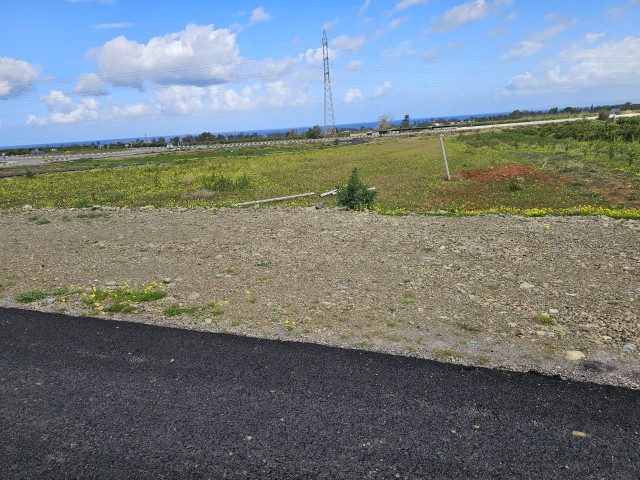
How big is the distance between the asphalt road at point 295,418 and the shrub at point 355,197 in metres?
10.3

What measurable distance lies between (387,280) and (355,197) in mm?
7873

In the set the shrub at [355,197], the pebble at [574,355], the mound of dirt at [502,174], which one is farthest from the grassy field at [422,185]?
the pebble at [574,355]

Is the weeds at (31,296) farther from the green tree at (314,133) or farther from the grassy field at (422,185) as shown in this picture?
the green tree at (314,133)

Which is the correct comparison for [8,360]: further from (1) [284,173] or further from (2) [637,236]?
(1) [284,173]

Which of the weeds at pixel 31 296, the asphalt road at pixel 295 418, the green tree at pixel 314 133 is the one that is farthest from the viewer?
the green tree at pixel 314 133

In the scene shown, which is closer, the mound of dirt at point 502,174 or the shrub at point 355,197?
the shrub at point 355,197

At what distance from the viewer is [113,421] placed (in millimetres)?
4168

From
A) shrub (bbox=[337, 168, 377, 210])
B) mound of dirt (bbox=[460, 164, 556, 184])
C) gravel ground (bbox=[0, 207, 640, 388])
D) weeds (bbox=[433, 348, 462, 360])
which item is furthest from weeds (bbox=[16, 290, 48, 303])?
mound of dirt (bbox=[460, 164, 556, 184])

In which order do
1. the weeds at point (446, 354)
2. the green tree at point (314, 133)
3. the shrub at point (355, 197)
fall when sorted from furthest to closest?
the green tree at point (314, 133) → the shrub at point (355, 197) → the weeds at point (446, 354)

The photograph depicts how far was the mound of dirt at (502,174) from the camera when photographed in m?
23.6

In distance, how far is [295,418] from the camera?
4105 mm

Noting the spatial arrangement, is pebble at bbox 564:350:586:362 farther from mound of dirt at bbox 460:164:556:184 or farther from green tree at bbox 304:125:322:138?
green tree at bbox 304:125:322:138

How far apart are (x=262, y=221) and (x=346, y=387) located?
8.91m

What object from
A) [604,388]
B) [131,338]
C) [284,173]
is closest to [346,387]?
[604,388]
